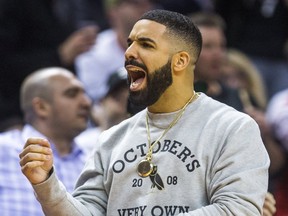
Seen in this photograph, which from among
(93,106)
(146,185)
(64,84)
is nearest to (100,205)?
(146,185)

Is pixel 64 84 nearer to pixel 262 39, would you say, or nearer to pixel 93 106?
pixel 93 106

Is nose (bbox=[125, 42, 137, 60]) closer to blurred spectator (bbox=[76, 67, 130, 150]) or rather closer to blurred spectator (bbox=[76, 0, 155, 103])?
blurred spectator (bbox=[76, 67, 130, 150])

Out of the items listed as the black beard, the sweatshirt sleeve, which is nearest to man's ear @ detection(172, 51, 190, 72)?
the black beard

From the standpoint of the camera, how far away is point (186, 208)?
3.63 m

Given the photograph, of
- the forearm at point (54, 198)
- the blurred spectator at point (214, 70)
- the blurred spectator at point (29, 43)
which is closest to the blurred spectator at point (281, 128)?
the blurred spectator at point (214, 70)

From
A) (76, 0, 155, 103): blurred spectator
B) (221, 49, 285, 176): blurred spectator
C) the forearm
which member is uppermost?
(76, 0, 155, 103): blurred spectator

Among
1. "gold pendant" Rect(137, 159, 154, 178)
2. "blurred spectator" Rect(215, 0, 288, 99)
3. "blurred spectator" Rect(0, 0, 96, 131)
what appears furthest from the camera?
"blurred spectator" Rect(215, 0, 288, 99)

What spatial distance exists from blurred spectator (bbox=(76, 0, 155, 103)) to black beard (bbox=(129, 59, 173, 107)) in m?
4.36

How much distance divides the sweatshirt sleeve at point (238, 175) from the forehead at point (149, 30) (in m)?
0.48

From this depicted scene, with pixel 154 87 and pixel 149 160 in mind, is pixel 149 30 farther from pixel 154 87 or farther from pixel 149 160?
pixel 149 160

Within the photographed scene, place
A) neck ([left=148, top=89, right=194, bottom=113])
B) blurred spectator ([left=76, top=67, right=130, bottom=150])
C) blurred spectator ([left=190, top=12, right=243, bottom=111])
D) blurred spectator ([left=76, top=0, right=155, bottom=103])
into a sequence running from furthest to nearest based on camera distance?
blurred spectator ([left=76, top=0, right=155, bottom=103]), blurred spectator ([left=76, top=67, right=130, bottom=150]), blurred spectator ([left=190, top=12, right=243, bottom=111]), neck ([left=148, top=89, right=194, bottom=113])

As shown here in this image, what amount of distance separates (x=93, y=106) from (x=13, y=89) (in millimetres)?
706

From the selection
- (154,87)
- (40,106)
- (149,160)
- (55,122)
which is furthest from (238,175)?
(40,106)

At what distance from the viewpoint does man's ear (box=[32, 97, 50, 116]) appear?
21.4 feet
